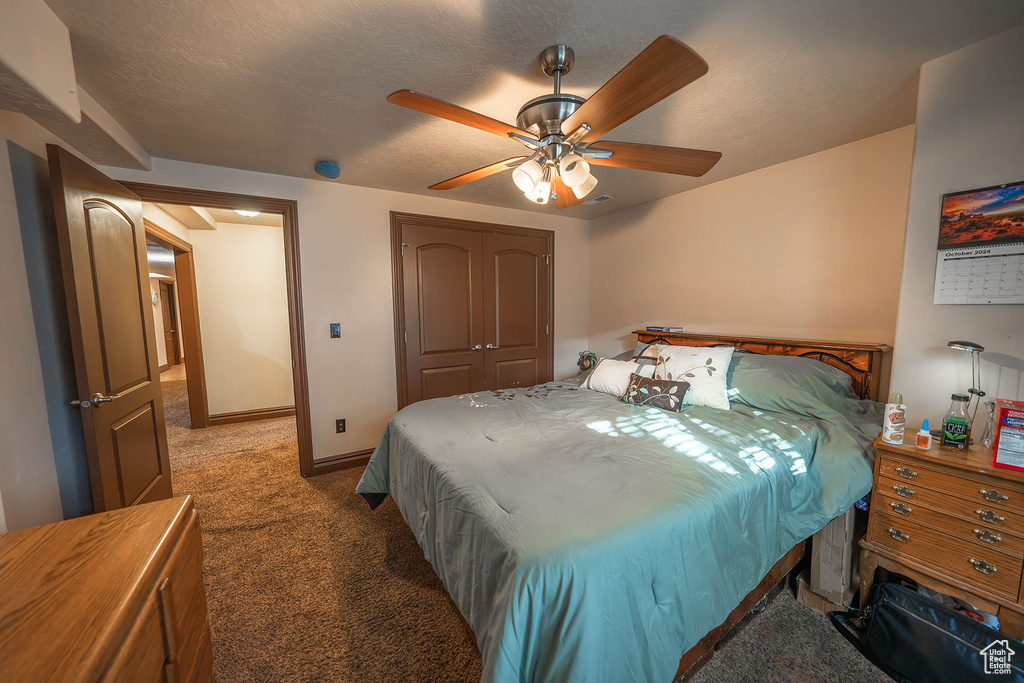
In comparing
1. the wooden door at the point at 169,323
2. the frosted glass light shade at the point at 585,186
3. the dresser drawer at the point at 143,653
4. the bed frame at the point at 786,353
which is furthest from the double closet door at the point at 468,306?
the wooden door at the point at 169,323

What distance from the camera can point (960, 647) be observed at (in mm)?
1225

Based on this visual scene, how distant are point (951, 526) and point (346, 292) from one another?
3.63 meters

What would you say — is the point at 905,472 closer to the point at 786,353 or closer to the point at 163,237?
the point at 786,353

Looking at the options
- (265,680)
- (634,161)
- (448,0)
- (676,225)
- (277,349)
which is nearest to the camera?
(448,0)

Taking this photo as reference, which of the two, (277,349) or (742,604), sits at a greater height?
(277,349)

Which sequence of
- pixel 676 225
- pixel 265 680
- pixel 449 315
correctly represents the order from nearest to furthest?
pixel 265 680 → pixel 676 225 → pixel 449 315

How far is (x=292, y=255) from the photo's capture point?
2779 mm

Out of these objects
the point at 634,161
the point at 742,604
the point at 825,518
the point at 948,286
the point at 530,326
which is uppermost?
the point at 634,161

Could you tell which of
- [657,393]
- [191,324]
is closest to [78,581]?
[657,393]

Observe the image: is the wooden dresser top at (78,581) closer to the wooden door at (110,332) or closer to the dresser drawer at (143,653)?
the dresser drawer at (143,653)

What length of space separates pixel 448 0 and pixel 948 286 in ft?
7.40

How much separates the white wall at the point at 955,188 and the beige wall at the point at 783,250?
0.60 metres

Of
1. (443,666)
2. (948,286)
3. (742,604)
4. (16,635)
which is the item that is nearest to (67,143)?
(16,635)

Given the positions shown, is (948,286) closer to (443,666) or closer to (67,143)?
(443,666)
